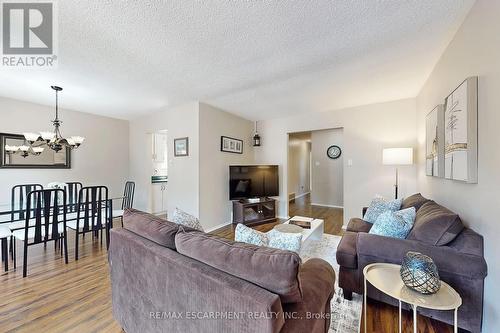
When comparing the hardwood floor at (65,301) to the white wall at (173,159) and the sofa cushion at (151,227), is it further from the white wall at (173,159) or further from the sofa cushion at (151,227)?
the white wall at (173,159)

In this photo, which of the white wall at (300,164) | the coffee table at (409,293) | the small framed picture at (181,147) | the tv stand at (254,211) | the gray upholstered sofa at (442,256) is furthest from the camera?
the white wall at (300,164)

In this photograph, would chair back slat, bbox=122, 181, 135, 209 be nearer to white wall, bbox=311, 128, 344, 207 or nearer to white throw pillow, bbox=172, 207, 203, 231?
white throw pillow, bbox=172, 207, 203, 231

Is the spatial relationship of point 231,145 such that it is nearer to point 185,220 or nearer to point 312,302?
point 185,220

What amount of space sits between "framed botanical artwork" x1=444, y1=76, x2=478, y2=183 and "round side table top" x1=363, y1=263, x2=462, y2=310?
895mm

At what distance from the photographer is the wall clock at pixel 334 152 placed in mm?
6207

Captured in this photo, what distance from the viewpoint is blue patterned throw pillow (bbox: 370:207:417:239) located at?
1.82m

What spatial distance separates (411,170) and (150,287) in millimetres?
4095

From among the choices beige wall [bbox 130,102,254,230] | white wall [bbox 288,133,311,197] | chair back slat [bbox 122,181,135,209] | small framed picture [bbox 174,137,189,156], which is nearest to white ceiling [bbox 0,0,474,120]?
beige wall [bbox 130,102,254,230]

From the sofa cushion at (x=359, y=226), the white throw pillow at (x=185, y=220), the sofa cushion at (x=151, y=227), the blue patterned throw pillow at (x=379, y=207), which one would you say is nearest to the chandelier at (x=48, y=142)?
the sofa cushion at (x=151, y=227)

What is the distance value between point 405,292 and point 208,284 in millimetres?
1102

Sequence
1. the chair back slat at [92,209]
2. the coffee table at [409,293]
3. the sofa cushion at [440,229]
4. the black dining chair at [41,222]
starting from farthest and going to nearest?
the chair back slat at [92,209], the black dining chair at [41,222], the sofa cushion at [440,229], the coffee table at [409,293]

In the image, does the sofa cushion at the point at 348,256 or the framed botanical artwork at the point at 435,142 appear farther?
the framed botanical artwork at the point at 435,142

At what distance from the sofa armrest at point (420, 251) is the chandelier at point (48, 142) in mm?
3909

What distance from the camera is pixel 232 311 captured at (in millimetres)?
896
